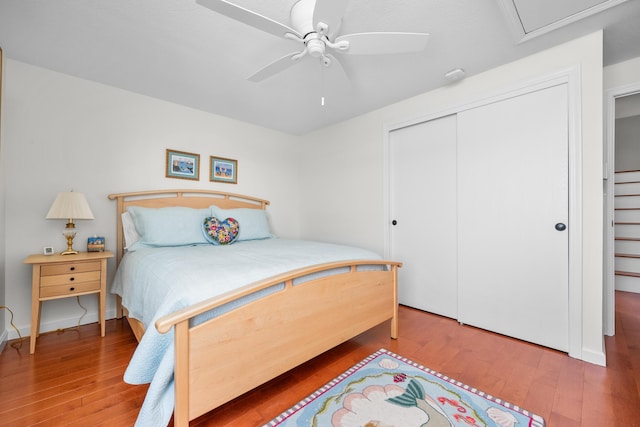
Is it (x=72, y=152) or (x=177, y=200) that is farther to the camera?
(x=177, y=200)

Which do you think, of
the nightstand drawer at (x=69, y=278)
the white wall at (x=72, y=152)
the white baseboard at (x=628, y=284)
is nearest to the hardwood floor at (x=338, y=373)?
the nightstand drawer at (x=69, y=278)

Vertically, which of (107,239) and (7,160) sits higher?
(7,160)

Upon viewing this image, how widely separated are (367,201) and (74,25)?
2.84 meters

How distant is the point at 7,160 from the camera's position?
2105mm

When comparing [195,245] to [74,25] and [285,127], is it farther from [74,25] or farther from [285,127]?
[285,127]

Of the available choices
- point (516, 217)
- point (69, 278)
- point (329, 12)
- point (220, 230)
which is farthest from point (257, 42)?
point (516, 217)

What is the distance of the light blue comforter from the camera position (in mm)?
1081

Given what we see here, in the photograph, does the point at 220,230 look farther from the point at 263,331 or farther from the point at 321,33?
the point at 321,33

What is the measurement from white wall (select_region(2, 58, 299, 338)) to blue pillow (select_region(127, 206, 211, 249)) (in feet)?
1.31

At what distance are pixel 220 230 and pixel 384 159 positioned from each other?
6.30 ft

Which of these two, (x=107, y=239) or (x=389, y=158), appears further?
(x=389, y=158)

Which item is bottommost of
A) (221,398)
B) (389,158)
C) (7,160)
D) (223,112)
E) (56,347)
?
(56,347)

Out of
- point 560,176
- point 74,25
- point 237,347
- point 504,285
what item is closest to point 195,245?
point 237,347

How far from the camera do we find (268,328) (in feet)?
4.40
